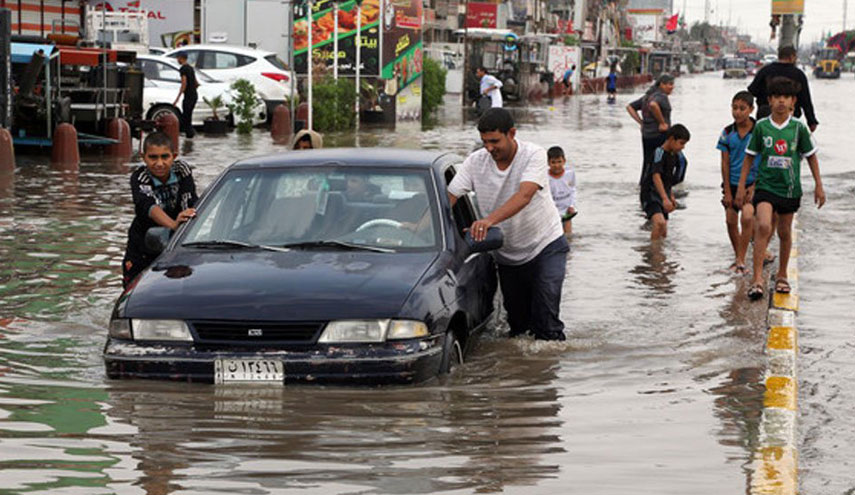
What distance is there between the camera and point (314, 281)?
762 centimetres

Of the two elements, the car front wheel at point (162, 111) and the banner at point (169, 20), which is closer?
the car front wheel at point (162, 111)

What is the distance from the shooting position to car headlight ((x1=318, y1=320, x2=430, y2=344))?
290 inches

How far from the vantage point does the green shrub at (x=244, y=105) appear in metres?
31.5

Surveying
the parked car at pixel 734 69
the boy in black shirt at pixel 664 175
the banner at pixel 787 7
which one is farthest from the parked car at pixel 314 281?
the parked car at pixel 734 69

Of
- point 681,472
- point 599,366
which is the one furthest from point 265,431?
point 599,366

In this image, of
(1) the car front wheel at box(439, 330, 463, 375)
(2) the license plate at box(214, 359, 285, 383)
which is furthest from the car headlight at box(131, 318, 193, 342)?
(1) the car front wheel at box(439, 330, 463, 375)

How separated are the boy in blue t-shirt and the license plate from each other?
20.4ft

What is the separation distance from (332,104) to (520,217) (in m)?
24.7

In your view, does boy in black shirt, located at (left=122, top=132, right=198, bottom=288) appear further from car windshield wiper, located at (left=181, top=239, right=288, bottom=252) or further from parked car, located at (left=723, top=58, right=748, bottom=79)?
parked car, located at (left=723, top=58, right=748, bottom=79)

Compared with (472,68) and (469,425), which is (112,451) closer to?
(469,425)

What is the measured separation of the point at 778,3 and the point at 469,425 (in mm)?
99258

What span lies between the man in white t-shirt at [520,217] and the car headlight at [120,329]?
2119mm

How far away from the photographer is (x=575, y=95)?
7575 centimetres

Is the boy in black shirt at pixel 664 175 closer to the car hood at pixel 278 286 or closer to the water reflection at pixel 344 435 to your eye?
the water reflection at pixel 344 435
